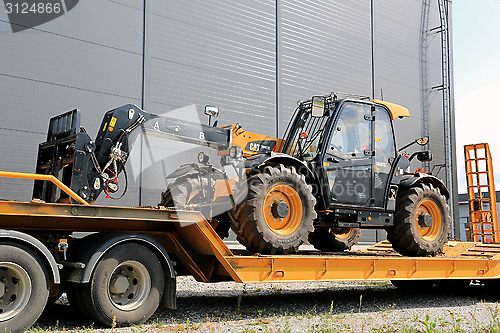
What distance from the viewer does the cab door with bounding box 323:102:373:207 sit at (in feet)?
26.3

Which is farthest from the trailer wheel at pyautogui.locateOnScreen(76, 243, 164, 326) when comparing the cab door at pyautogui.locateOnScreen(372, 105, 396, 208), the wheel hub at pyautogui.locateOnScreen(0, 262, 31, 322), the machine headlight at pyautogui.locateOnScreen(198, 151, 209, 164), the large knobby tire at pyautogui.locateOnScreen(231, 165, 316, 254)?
the cab door at pyautogui.locateOnScreen(372, 105, 396, 208)

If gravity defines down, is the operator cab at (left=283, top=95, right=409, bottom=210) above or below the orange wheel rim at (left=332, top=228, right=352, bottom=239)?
above

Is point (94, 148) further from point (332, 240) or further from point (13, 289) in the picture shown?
point (332, 240)

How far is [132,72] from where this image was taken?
13.4m

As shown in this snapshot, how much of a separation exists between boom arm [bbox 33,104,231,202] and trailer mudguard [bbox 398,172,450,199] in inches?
153

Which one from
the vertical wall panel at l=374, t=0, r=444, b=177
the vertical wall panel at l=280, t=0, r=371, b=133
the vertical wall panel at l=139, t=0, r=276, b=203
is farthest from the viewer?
the vertical wall panel at l=374, t=0, r=444, b=177

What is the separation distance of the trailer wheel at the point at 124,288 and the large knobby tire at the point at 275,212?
1.41 m

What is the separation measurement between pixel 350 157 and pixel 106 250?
169 inches

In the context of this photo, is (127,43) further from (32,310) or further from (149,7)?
(32,310)

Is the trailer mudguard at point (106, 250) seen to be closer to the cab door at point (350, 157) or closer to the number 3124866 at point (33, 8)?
the cab door at point (350, 157)

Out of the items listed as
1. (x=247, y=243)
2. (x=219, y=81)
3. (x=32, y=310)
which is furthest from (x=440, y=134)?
(x=32, y=310)

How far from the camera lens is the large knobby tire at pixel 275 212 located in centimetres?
686

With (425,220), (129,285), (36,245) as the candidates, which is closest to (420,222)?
(425,220)

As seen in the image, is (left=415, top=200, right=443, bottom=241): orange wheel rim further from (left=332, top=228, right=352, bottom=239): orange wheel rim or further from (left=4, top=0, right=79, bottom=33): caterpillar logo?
(left=4, top=0, right=79, bottom=33): caterpillar logo
